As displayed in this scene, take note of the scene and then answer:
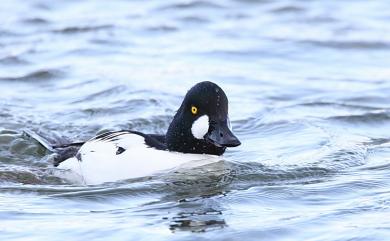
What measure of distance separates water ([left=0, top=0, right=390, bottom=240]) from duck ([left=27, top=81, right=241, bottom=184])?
0.17 metres

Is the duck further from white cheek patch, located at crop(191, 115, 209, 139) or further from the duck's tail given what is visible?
the duck's tail

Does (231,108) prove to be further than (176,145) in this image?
Yes

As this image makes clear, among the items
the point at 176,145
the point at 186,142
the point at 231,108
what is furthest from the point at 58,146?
the point at 231,108

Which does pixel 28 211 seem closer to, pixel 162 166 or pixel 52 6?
pixel 162 166

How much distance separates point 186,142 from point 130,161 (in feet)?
1.69

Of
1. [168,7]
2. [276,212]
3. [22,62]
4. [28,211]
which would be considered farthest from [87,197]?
[168,7]

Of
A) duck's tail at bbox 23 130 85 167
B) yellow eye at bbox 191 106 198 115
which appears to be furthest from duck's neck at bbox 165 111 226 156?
duck's tail at bbox 23 130 85 167

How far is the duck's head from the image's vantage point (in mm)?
9219

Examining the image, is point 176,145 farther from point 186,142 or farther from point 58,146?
point 58,146

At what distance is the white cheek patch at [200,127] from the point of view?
9.32m

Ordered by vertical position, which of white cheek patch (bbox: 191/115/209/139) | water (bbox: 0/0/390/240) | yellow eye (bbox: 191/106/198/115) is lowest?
water (bbox: 0/0/390/240)

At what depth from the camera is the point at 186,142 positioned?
9555 mm

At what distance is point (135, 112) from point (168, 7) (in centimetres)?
701

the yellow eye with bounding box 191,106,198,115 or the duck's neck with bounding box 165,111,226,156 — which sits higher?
the yellow eye with bounding box 191,106,198,115
